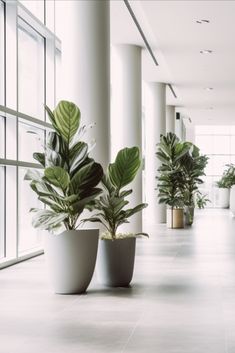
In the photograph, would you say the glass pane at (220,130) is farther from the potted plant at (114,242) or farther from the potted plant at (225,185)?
the potted plant at (114,242)

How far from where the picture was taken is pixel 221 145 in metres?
33.9

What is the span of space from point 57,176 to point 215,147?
2856 centimetres

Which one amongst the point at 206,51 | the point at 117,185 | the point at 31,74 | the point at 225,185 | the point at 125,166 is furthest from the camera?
the point at 225,185

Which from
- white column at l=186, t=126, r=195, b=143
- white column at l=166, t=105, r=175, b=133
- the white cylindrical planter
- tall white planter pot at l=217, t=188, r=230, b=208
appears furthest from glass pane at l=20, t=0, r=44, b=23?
white column at l=186, t=126, r=195, b=143

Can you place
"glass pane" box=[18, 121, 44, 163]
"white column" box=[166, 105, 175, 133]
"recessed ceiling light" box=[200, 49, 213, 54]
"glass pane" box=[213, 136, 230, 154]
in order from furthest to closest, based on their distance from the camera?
"glass pane" box=[213, 136, 230, 154] < "white column" box=[166, 105, 175, 133] < "recessed ceiling light" box=[200, 49, 213, 54] < "glass pane" box=[18, 121, 44, 163]

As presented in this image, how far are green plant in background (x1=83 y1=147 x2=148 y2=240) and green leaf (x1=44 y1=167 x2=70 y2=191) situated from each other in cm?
51

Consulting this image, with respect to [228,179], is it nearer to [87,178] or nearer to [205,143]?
[205,143]

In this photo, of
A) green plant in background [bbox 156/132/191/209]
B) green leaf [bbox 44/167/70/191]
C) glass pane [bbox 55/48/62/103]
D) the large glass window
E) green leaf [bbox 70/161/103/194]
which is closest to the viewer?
green leaf [bbox 44/167/70/191]

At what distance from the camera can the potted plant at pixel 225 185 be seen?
27.9 meters

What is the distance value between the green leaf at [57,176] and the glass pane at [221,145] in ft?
93.0

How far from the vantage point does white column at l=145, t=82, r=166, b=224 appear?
18047 mm

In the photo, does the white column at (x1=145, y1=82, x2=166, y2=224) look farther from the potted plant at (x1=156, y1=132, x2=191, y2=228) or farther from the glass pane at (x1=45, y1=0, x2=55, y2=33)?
the glass pane at (x1=45, y1=0, x2=55, y2=33)

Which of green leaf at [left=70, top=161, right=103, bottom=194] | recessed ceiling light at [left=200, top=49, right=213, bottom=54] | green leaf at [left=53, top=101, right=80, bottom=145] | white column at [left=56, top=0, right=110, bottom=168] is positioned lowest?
green leaf at [left=70, top=161, right=103, bottom=194]

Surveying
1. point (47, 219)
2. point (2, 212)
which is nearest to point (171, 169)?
point (2, 212)
